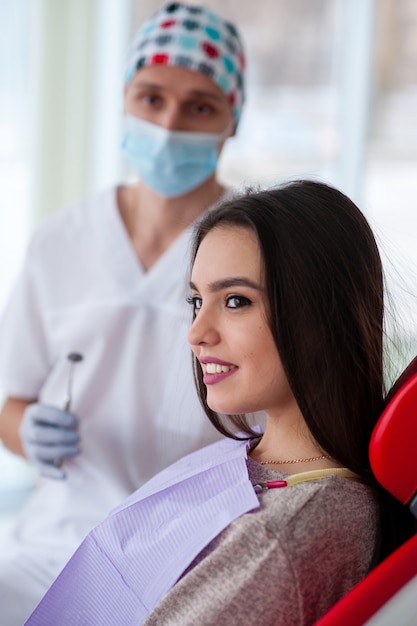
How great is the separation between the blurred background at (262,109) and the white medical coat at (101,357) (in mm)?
1236

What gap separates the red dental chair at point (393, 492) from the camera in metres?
0.85

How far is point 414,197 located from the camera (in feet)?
11.1

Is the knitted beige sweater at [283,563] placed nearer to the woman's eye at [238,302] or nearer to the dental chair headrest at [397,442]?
the dental chair headrest at [397,442]

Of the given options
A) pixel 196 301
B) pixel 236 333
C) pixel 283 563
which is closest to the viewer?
pixel 283 563

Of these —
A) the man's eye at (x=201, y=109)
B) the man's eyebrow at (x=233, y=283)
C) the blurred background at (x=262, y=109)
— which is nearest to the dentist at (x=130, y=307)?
the man's eye at (x=201, y=109)

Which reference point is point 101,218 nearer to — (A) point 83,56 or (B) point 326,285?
(B) point 326,285

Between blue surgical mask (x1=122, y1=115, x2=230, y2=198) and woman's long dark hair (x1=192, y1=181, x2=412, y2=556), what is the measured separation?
0.64m

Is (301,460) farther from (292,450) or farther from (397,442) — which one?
(397,442)

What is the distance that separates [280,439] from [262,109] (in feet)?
8.13

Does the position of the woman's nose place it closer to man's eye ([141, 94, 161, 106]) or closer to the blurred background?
man's eye ([141, 94, 161, 106])

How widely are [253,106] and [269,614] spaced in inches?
106

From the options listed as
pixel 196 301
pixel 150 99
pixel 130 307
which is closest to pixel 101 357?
pixel 130 307

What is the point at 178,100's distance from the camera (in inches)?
63.5

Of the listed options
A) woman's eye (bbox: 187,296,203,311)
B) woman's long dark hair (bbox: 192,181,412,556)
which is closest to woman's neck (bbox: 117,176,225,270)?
woman's eye (bbox: 187,296,203,311)
